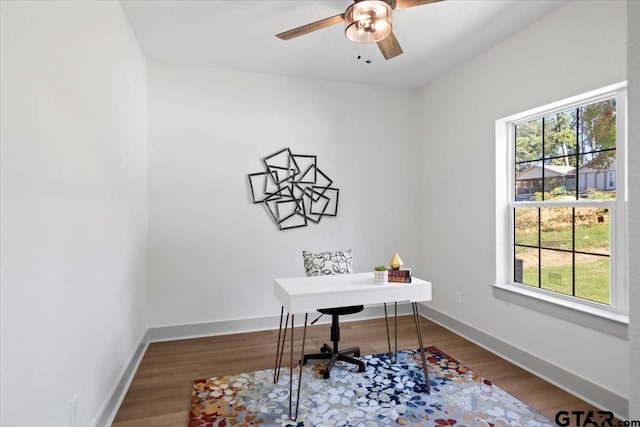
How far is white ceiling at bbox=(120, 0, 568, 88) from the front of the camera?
104 inches

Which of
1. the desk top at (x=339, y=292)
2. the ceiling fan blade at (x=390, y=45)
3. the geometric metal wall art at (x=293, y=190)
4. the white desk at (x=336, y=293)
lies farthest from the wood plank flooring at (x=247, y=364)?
the ceiling fan blade at (x=390, y=45)

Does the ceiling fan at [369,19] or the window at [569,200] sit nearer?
the ceiling fan at [369,19]

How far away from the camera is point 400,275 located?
2.60 meters

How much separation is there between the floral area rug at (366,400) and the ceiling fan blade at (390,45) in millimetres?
2446

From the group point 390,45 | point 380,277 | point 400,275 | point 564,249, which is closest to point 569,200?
point 564,249

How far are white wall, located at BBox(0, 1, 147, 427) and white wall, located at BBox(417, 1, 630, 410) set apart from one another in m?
3.09

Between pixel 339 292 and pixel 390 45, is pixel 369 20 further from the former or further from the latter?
pixel 339 292

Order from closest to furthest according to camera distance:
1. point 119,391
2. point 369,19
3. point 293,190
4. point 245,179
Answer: point 369,19 → point 119,391 → point 245,179 → point 293,190

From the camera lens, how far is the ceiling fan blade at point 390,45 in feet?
8.06

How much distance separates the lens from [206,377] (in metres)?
2.80

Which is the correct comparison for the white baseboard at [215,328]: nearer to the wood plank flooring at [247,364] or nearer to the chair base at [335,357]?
the wood plank flooring at [247,364]

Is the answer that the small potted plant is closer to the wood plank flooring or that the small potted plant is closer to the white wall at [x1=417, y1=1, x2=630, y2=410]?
the wood plank flooring

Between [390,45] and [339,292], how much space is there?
5.80 ft

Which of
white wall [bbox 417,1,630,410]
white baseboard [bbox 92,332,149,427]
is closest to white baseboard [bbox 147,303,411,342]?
white baseboard [bbox 92,332,149,427]
